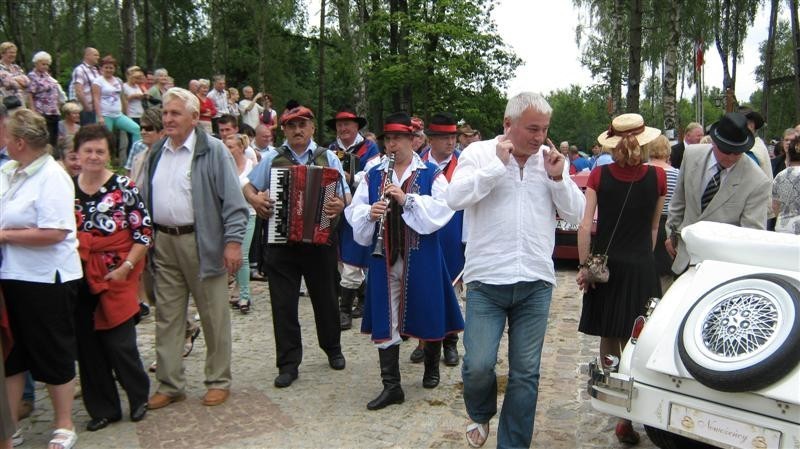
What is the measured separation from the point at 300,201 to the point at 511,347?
2.18 metres

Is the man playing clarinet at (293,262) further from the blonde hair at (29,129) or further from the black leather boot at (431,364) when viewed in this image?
the blonde hair at (29,129)

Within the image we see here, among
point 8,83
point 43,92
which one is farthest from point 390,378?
point 43,92

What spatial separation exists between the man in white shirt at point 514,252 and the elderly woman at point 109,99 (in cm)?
940

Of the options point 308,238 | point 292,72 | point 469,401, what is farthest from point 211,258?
point 292,72

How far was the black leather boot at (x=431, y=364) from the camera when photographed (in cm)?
538

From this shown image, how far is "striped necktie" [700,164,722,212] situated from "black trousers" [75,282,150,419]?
3.99m

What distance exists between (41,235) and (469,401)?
8.51ft

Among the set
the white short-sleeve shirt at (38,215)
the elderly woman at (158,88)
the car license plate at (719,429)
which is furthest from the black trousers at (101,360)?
the elderly woman at (158,88)

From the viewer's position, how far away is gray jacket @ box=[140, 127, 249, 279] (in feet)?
16.0

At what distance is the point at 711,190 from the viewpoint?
16.0ft

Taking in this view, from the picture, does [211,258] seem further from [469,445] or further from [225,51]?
[225,51]

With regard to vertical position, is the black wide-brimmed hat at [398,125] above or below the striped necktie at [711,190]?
above

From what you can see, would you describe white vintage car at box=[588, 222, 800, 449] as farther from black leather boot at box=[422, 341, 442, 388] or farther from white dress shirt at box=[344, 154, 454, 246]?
black leather boot at box=[422, 341, 442, 388]

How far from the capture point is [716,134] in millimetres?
4738
